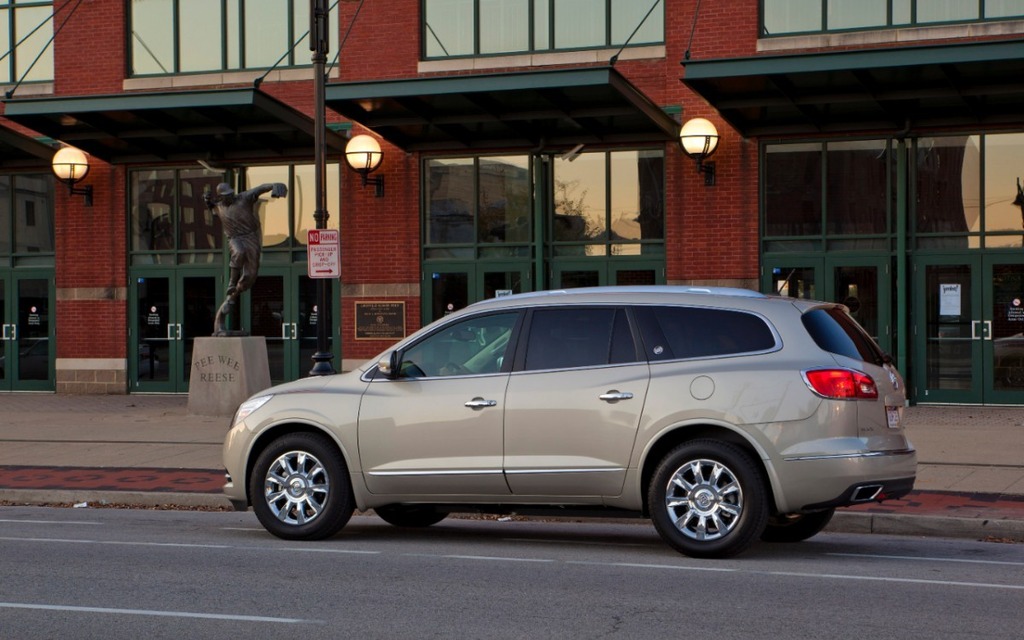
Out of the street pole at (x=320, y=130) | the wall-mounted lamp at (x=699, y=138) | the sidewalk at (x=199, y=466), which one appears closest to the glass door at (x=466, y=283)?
the wall-mounted lamp at (x=699, y=138)

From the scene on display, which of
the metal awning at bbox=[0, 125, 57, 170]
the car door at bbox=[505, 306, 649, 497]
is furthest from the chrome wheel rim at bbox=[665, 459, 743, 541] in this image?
the metal awning at bbox=[0, 125, 57, 170]

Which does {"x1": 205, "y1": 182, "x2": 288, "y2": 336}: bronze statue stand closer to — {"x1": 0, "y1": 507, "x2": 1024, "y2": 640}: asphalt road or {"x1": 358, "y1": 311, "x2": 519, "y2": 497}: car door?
{"x1": 0, "y1": 507, "x2": 1024, "y2": 640}: asphalt road

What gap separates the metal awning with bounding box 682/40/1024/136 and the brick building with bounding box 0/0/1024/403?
0.16 feet

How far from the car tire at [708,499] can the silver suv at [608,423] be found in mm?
12

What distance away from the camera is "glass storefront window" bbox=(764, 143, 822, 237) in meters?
21.7

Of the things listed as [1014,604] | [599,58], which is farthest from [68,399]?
[1014,604]

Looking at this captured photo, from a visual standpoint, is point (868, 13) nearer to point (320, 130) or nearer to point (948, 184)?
point (948, 184)

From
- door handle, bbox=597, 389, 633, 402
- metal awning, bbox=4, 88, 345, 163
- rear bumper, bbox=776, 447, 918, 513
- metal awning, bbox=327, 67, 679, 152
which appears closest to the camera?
rear bumper, bbox=776, 447, 918, 513

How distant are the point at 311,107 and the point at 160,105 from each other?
2886 millimetres

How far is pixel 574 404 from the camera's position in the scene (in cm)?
903

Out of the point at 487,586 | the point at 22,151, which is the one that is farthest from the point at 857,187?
the point at 487,586

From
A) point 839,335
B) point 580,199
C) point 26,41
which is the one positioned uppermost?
point 26,41

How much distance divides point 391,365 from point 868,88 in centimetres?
1242

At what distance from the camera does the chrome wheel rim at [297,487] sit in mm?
9711
